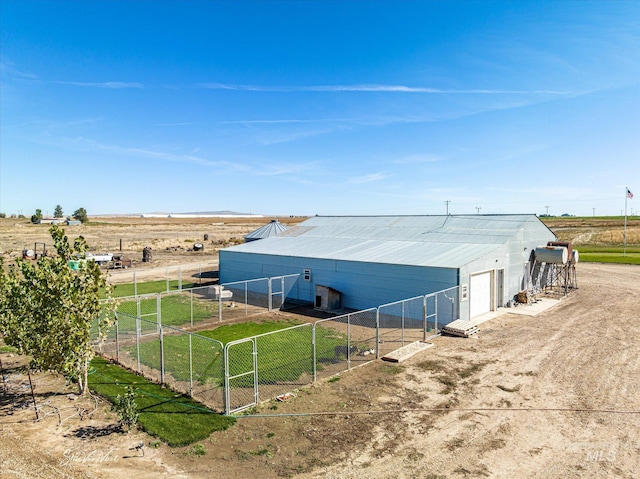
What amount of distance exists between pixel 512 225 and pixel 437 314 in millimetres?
12207

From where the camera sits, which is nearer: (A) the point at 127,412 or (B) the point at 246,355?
(A) the point at 127,412

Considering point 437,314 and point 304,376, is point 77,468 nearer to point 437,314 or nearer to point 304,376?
point 304,376

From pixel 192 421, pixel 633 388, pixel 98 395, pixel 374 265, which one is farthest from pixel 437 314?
pixel 98 395

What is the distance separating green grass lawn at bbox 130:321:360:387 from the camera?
15.4m

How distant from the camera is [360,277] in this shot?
1028 inches

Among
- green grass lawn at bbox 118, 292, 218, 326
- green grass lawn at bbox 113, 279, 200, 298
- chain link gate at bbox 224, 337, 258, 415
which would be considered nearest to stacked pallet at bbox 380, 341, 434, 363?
chain link gate at bbox 224, 337, 258, 415

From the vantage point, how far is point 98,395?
13.6 meters

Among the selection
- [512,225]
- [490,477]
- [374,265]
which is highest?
[512,225]

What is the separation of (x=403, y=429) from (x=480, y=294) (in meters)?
14.9

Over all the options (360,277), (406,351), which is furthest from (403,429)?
(360,277)

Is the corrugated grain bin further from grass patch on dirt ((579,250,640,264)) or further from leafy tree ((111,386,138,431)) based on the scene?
leafy tree ((111,386,138,431))

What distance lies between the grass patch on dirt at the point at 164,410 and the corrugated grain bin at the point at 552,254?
26.0 metres

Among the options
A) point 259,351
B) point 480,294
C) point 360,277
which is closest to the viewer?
point 259,351
